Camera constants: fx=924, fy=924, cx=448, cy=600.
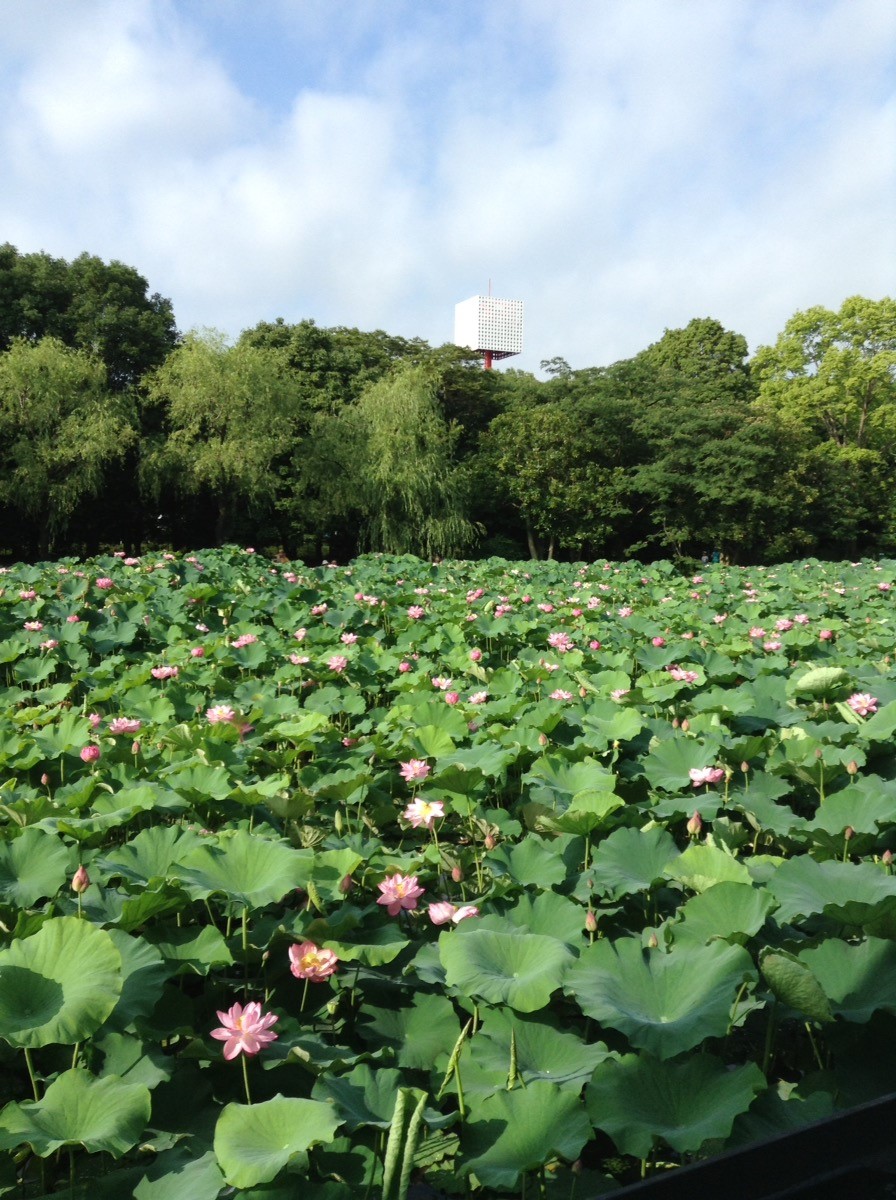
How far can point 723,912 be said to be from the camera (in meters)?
1.39

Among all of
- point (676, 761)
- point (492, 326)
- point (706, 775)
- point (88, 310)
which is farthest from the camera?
point (492, 326)

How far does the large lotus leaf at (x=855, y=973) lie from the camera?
120 centimetres

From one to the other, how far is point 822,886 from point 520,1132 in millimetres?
703

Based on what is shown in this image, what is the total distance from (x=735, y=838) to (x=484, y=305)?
55711 millimetres

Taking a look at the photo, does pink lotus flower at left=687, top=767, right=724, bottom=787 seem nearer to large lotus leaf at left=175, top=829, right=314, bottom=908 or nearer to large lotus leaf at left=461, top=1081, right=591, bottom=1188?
large lotus leaf at left=175, top=829, right=314, bottom=908

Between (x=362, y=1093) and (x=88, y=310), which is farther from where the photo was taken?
(x=88, y=310)

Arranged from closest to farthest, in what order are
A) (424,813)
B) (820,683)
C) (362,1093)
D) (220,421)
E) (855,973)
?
(362,1093)
(855,973)
(424,813)
(820,683)
(220,421)

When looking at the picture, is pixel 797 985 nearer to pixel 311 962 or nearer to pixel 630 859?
pixel 630 859

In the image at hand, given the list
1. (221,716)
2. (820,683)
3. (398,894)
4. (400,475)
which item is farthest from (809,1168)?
(400,475)

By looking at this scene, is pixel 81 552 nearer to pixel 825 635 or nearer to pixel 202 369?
pixel 202 369

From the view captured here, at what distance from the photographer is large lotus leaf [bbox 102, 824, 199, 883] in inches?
65.2

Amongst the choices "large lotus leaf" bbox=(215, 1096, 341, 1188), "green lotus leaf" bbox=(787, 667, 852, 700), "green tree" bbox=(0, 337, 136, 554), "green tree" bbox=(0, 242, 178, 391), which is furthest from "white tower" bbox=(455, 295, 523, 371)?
"large lotus leaf" bbox=(215, 1096, 341, 1188)

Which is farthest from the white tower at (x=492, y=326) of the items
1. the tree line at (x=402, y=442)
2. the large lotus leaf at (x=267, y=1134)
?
the large lotus leaf at (x=267, y=1134)

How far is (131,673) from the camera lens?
3.75 meters
